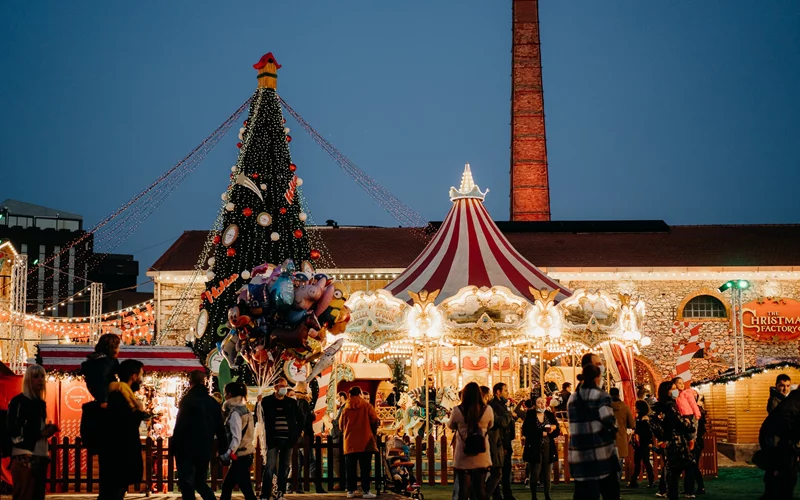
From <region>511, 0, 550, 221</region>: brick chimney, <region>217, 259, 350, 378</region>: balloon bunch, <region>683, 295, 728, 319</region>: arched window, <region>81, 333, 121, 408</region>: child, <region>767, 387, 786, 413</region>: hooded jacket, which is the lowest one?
<region>767, 387, 786, 413</region>: hooded jacket

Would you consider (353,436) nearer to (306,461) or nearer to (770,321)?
(306,461)

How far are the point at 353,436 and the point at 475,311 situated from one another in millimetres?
5216

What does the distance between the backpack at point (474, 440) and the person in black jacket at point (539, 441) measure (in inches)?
100

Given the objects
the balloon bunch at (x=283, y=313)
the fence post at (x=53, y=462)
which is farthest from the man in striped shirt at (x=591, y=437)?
the fence post at (x=53, y=462)

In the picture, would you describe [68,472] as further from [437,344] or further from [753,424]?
[753,424]

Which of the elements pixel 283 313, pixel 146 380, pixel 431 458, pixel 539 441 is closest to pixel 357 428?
pixel 283 313

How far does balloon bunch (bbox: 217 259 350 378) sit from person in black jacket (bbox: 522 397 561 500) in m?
2.98

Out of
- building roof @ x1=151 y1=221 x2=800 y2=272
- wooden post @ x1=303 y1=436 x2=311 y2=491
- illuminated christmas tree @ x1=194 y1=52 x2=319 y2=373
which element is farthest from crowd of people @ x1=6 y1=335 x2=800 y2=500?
building roof @ x1=151 y1=221 x2=800 y2=272

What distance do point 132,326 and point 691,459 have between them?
1654cm

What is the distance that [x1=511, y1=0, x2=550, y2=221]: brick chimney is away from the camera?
37.9 meters

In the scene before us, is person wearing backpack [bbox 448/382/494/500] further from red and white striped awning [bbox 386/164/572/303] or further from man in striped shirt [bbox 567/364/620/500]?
red and white striped awning [bbox 386/164/572/303]

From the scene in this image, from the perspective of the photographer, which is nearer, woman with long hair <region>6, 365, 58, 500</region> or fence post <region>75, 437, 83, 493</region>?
woman with long hair <region>6, 365, 58, 500</region>

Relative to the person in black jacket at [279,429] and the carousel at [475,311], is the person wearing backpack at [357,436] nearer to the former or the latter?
the person in black jacket at [279,429]

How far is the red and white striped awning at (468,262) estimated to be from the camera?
1803cm
